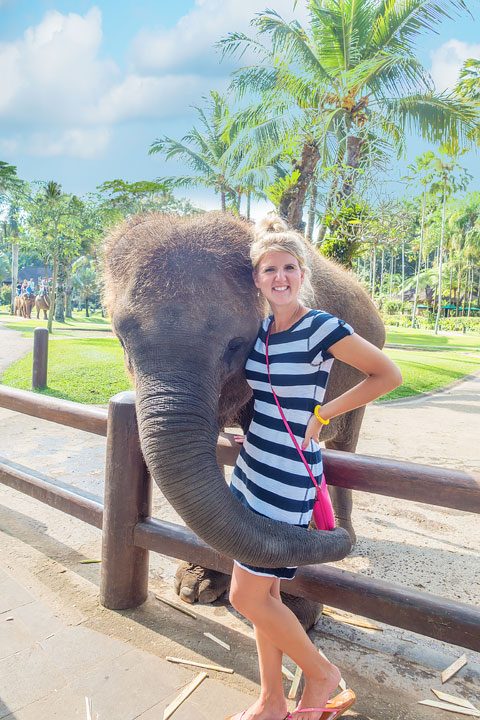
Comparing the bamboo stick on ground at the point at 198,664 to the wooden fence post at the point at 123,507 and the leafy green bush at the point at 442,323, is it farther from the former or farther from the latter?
the leafy green bush at the point at 442,323

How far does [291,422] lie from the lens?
1.95 metres

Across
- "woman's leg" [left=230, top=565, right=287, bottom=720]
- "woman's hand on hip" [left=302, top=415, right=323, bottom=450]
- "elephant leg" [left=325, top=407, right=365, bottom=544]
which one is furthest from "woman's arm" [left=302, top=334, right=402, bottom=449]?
"elephant leg" [left=325, top=407, right=365, bottom=544]

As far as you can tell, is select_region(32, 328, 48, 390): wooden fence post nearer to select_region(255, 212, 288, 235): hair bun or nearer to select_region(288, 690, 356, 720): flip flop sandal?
select_region(255, 212, 288, 235): hair bun

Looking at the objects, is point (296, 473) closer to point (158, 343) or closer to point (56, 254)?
point (158, 343)

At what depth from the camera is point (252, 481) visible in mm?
1997

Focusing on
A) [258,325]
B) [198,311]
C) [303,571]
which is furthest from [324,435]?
[198,311]

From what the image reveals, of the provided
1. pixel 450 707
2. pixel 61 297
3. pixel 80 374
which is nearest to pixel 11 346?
pixel 80 374

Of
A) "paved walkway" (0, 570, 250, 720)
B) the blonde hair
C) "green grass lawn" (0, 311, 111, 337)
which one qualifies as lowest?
"paved walkway" (0, 570, 250, 720)

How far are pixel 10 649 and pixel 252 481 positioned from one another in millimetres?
1481

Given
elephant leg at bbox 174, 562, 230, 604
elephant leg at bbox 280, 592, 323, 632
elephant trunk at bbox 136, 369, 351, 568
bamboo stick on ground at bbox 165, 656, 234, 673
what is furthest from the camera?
elephant leg at bbox 174, 562, 230, 604

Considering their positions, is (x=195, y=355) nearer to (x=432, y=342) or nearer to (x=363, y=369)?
(x=363, y=369)

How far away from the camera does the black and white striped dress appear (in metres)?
1.92

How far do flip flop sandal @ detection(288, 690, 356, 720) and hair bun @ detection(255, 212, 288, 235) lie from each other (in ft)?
5.98

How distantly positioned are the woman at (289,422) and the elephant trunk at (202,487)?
6.4 inches
